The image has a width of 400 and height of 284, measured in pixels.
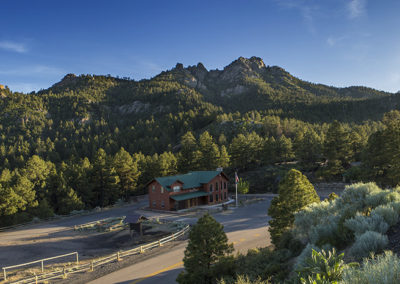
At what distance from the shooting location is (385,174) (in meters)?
42.0

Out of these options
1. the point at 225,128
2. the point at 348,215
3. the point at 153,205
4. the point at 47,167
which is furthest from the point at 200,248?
the point at 225,128

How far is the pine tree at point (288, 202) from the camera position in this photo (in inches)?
650

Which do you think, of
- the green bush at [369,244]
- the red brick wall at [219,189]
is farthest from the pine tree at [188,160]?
the green bush at [369,244]

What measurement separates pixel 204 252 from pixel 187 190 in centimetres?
3510

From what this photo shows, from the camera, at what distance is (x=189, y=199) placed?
46188mm

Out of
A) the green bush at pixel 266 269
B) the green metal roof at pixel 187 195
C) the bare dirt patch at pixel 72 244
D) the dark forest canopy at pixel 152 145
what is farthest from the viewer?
the dark forest canopy at pixel 152 145

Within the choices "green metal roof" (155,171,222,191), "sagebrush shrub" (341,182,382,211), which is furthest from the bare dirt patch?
"sagebrush shrub" (341,182,382,211)

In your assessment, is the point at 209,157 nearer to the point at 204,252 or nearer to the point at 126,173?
the point at 126,173

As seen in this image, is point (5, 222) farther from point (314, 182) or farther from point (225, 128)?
point (225, 128)

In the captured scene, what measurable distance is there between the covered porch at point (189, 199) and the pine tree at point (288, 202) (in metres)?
28.2

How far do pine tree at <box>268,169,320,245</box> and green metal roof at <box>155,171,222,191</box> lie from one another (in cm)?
2936

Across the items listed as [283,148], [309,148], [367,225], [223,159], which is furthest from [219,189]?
[367,225]

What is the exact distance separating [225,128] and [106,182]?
63391 mm

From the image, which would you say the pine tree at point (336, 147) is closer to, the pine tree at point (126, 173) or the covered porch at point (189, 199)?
the covered porch at point (189, 199)
